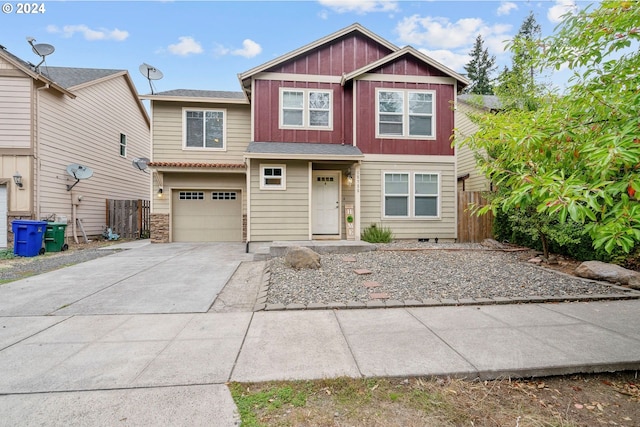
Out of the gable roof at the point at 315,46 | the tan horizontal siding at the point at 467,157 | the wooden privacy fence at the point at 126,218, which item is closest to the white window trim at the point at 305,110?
the gable roof at the point at 315,46

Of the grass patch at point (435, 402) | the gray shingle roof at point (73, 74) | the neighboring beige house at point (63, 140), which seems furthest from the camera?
the gray shingle roof at point (73, 74)

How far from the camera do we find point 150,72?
1083cm

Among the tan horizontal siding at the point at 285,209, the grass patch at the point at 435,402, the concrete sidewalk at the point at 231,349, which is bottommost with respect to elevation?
the grass patch at the point at 435,402

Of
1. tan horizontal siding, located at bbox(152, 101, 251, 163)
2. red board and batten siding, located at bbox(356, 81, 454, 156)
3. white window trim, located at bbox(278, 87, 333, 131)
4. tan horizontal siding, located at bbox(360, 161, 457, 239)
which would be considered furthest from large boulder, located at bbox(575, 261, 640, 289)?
tan horizontal siding, located at bbox(152, 101, 251, 163)

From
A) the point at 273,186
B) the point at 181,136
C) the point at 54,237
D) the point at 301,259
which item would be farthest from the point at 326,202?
the point at 54,237

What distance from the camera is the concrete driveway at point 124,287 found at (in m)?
3.97

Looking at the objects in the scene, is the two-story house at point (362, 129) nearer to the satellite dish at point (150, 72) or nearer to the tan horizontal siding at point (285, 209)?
the tan horizontal siding at point (285, 209)

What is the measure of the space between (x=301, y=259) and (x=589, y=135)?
462 cm

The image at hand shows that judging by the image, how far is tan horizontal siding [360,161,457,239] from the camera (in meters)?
9.50

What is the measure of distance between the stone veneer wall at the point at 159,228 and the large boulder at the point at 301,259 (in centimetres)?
692

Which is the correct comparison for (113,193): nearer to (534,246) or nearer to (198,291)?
(198,291)

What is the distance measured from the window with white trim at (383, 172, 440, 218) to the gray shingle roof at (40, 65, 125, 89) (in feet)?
41.1

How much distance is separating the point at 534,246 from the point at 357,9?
10377mm

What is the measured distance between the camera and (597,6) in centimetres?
243
